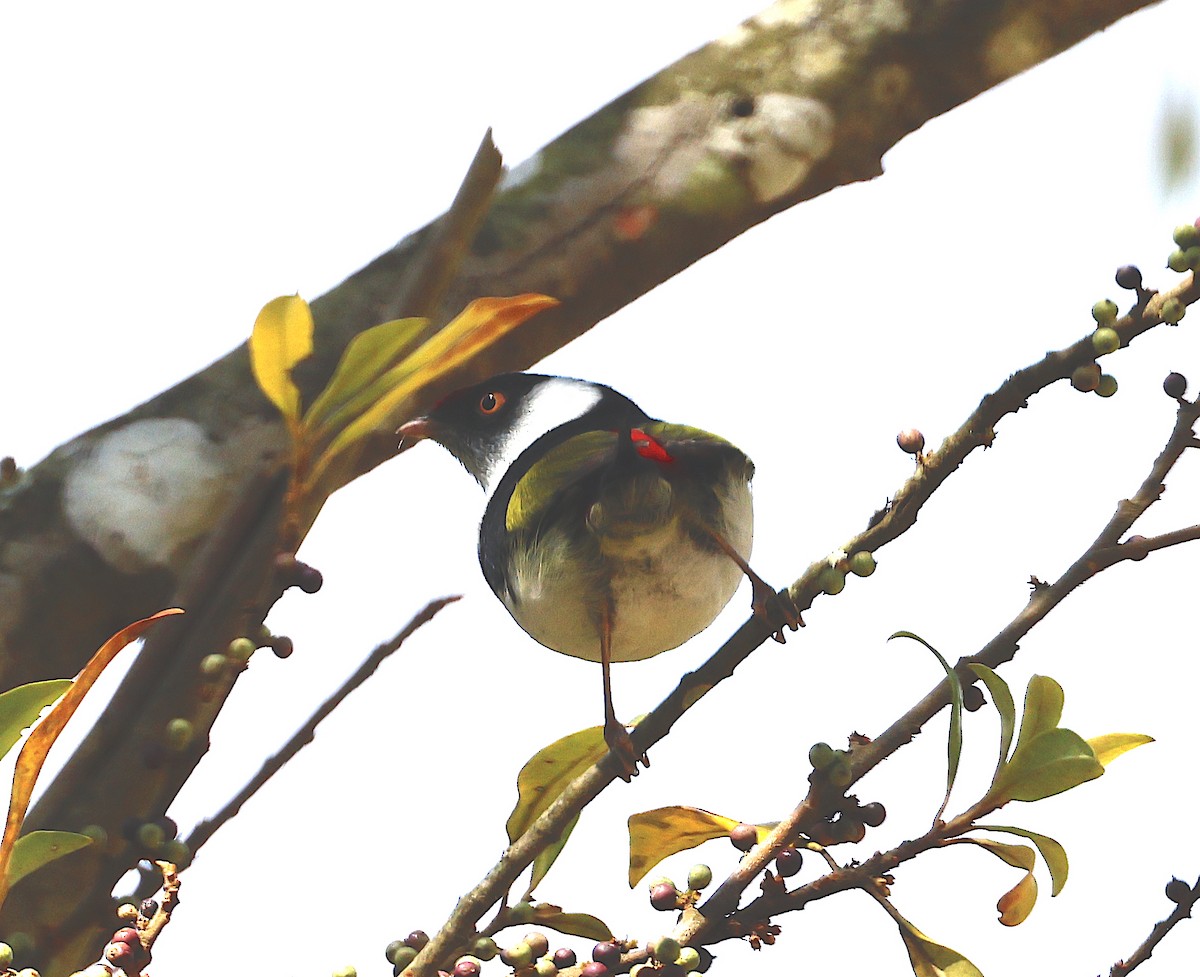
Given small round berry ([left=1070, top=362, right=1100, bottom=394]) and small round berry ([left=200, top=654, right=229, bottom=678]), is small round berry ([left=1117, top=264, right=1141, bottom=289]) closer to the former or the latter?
small round berry ([left=1070, top=362, right=1100, bottom=394])

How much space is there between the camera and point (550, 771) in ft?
5.81

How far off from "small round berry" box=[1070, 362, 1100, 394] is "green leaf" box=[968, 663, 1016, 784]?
0.32 m

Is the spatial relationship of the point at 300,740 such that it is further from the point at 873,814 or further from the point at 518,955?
the point at 873,814

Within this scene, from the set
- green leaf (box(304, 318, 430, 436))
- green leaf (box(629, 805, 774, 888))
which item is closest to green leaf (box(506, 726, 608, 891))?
green leaf (box(629, 805, 774, 888))

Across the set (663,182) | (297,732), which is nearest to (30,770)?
(297,732)

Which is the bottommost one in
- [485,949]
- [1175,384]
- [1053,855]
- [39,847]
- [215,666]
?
[39,847]

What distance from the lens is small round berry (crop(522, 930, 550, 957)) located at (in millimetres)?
1499

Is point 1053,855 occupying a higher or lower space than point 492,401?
lower

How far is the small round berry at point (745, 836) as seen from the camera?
5.01 ft

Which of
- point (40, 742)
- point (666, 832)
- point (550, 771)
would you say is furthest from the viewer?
point (550, 771)

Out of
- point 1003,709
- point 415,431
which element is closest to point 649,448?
point 1003,709

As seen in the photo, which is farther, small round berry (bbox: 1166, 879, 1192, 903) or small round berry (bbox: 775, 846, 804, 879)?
small round berry (bbox: 1166, 879, 1192, 903)

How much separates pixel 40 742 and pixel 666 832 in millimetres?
774

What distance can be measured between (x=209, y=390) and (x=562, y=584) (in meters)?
0.82
